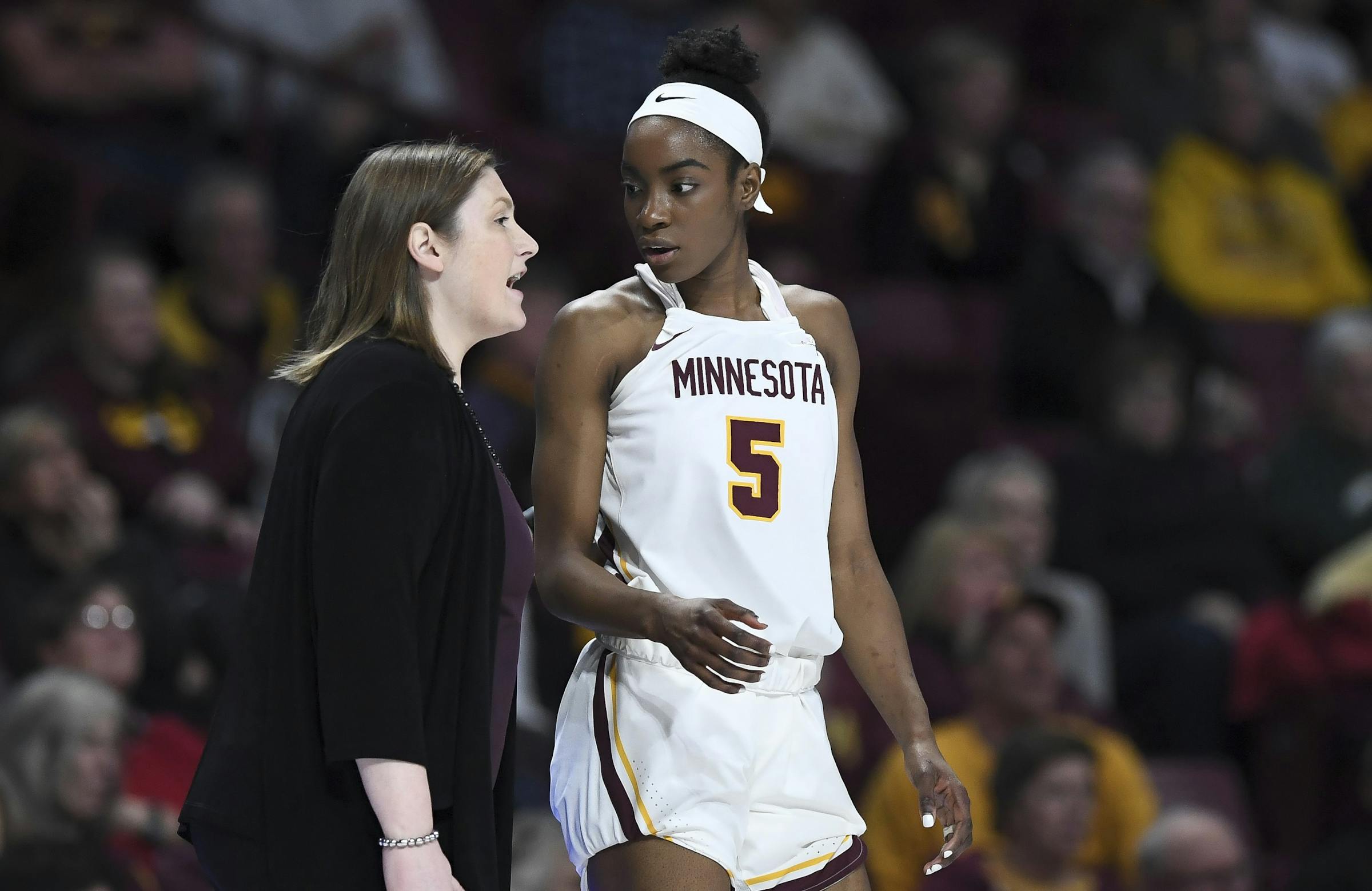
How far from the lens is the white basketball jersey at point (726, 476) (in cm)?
298

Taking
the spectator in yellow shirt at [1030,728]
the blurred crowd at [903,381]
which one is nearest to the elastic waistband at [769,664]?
the blurred crowd at [903,381]

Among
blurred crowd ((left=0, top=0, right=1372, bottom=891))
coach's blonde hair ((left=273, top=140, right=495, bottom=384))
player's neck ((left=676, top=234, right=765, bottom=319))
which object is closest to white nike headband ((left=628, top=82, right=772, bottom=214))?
player's neck ((left=676, top=234, right=765, bottom=319))

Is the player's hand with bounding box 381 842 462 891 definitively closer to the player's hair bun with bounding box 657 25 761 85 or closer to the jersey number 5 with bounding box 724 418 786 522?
the jersey number 5 with bounding box 724 418 786 522

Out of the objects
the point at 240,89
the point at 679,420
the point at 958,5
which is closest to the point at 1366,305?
the point at 958,5

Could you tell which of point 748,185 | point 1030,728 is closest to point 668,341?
point 748,185

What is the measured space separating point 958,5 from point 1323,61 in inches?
76.1

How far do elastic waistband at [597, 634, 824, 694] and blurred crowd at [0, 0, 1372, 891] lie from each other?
1968 mm

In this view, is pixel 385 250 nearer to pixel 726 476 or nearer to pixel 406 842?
pixel 726 476

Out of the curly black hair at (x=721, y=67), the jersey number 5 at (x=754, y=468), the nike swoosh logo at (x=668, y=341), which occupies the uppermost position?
→ the curly black hair at (x=721, y=67)

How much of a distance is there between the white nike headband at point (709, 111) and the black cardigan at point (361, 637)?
65 centimetres

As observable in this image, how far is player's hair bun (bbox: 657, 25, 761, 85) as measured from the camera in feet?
10.3

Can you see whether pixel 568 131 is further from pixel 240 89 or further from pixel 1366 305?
pixel 1366 305

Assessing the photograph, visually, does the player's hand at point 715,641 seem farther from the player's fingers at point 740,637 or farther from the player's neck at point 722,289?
the player's neck at point 722,289

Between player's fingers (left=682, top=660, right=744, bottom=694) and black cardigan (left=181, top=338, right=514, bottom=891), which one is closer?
black cardigan (left=181, top=338, right=514, bottom=891)
